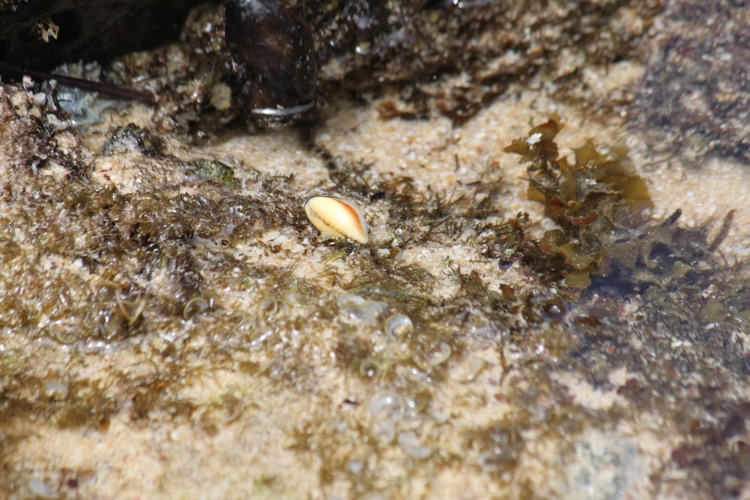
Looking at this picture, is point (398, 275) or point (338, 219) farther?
point (338, 219)

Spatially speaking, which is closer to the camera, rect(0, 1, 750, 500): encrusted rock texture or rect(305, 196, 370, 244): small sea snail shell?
rect(0, 1, 750, 500): encrusted rock texture

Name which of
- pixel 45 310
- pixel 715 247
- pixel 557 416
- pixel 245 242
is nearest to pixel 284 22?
pixel 245 242

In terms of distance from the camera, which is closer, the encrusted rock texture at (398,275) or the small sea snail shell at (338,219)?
the encrusted rock texture at (398,275)

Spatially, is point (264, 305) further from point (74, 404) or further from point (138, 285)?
point (74, 404)
